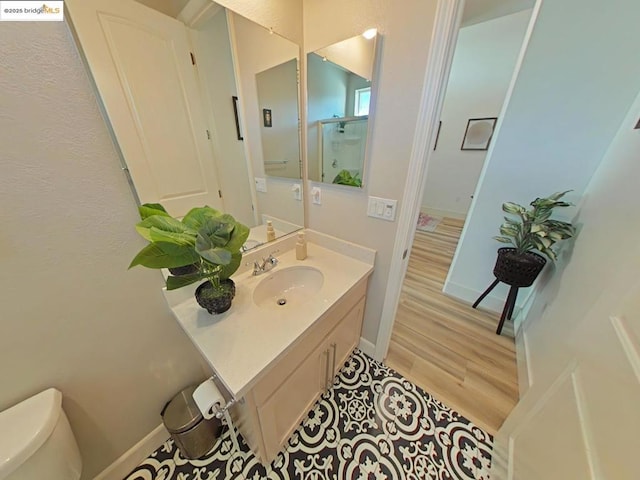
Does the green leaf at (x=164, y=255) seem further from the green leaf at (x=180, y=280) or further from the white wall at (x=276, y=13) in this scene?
the white wall at (x=276, y=13)

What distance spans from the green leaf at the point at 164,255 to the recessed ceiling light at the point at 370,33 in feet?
3.65

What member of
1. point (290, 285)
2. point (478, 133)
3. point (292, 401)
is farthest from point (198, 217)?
point (478, 133)

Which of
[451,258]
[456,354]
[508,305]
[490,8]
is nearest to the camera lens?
[456,354]

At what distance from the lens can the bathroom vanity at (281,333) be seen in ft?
2.32

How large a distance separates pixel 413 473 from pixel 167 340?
4.25 ft

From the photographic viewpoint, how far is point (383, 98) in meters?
0.94

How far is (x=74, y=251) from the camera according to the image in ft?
2.15

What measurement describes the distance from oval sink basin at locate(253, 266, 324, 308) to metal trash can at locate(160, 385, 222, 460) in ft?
2.00

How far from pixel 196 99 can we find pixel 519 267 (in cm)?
213

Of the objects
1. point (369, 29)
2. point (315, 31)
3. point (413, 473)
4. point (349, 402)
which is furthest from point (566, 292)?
point (315, 31)

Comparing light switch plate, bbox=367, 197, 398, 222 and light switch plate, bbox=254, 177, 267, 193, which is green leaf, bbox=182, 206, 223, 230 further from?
light switch plate, bbox=367, 197, 398, 222

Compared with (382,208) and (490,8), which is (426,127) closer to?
(382,208)

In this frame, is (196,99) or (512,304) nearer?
(196,99)

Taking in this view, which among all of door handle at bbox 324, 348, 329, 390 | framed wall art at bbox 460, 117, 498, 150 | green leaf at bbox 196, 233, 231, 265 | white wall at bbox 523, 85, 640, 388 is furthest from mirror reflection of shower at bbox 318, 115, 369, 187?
framed wall art at bbox 460, 117, 498, 150
